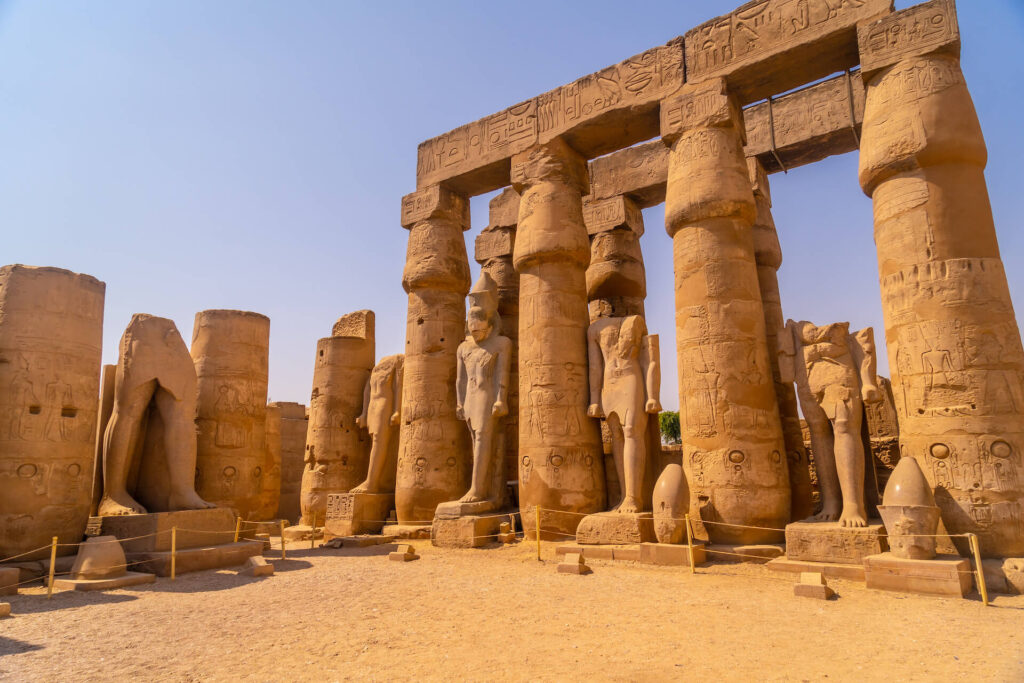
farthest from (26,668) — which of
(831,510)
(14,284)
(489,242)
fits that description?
(489,242)

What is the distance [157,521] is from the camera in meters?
7.64

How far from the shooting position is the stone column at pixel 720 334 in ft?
25.4

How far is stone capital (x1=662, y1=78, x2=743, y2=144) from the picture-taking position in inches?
348

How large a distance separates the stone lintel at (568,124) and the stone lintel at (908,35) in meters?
2.48

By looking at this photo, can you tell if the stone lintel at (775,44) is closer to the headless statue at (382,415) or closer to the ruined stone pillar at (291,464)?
the headless statue at (382,415)

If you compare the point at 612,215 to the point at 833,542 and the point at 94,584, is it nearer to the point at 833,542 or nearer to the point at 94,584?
the point at 833,542

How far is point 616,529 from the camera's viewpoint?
8.23 metres

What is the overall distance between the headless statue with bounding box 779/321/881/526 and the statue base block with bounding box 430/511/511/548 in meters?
4.48

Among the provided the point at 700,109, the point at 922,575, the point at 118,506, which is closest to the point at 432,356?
the point at 118,506

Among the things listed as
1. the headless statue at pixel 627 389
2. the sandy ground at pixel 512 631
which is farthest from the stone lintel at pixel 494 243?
the sandy ground at pixel 512 631

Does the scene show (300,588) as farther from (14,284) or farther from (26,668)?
(14,284)

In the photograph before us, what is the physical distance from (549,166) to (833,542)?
22.4ft

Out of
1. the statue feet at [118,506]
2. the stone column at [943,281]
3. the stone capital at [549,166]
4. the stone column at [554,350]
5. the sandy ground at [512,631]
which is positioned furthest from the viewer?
the stone capital at [549,166]

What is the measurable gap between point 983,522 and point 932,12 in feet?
18.8
